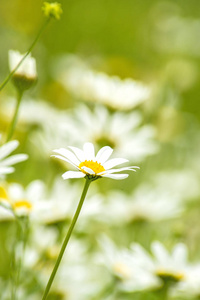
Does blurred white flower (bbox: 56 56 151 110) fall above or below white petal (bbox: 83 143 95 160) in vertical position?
above

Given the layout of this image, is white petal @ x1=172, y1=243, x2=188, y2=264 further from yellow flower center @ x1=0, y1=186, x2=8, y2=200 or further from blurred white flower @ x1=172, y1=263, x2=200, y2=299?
yellow flower center @ x1=0, y1=186, x2=8, y2=200

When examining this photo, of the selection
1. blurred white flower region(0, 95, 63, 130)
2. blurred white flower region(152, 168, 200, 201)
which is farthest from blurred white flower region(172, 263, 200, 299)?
blurred white flower region(152, 168, 200, 201)

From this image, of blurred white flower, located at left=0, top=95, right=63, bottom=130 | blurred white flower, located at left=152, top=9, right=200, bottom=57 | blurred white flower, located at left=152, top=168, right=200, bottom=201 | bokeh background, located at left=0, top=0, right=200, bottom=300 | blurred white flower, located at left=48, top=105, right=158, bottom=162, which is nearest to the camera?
bokeh background, located at left=0, top=0, right=200, bottom=300

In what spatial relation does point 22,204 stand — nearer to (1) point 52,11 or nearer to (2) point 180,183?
(1) point 52,11

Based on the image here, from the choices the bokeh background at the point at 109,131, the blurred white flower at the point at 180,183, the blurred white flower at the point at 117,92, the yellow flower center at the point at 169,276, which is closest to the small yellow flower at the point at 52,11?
the bokeh background at the point at 109,131

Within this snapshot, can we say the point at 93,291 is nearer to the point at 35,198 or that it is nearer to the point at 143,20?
the point at 35,198

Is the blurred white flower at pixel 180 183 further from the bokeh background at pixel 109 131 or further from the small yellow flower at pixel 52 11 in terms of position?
the small yellow flower at pixel 52 11

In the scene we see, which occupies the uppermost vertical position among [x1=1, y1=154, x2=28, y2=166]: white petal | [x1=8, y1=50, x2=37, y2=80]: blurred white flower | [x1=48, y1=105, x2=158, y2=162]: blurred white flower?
[x1=48, y1=105, x2=158, y2=162]: blurred white flower

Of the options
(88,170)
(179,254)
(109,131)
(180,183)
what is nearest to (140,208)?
(109,131)
